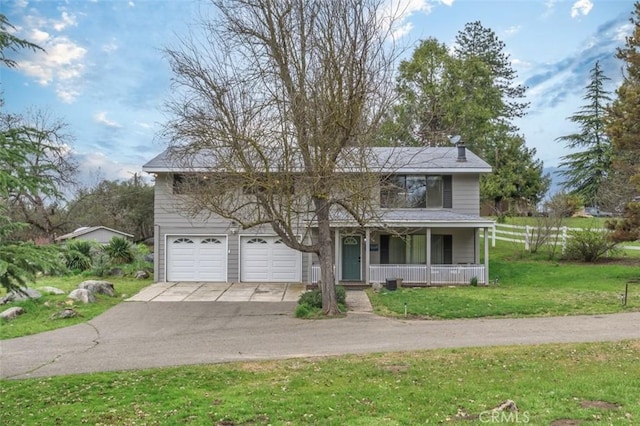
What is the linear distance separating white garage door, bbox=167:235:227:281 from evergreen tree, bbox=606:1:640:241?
620 inches

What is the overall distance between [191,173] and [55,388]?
7.70m

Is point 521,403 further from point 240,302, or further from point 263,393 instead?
point 240,302

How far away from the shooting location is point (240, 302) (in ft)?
50.2

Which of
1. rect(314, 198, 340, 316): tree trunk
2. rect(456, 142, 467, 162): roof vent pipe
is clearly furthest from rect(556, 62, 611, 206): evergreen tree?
rect(314, 198, 340, 316): tree trunk

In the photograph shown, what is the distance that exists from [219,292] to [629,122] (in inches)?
649

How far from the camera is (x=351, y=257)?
19672mm

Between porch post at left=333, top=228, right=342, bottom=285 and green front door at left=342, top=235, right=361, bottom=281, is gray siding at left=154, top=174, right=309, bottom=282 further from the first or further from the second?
green front door at left=342, top=235, right=361, bottom=281

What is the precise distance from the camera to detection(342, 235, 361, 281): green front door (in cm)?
1952

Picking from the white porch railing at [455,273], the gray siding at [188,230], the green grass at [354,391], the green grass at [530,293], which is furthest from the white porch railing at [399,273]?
the green grass at [354,391]

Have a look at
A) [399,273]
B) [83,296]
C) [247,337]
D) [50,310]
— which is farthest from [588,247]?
[50,310]

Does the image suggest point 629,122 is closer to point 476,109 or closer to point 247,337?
point 476,109

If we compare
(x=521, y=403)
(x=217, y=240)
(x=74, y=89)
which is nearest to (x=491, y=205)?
(x=217, y=240)

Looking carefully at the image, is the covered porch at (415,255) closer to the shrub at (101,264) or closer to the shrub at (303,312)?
the shrub at (303,312)

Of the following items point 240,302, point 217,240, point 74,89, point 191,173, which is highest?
point 74,89
